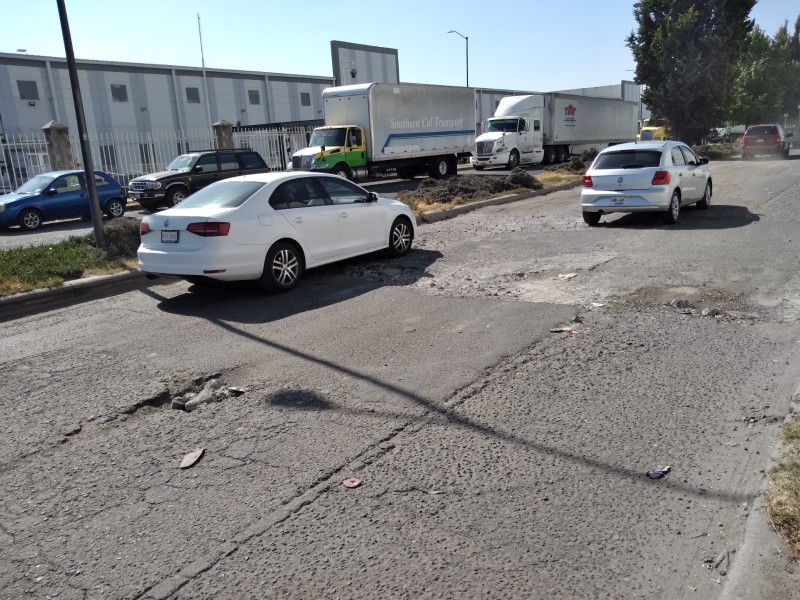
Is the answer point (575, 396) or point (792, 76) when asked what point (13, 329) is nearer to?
point (575, 396)

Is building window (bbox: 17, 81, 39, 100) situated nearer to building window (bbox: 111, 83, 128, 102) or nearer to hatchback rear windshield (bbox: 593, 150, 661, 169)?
building window (bbox: 111, 83, 128, 102)

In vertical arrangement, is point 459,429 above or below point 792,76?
below

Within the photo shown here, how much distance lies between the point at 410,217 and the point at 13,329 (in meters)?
6.01

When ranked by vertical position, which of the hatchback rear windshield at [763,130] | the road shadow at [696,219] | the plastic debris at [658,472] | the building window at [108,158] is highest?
the building window at [108,158]

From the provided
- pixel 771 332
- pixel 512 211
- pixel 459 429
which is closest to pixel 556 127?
pixel 512 211

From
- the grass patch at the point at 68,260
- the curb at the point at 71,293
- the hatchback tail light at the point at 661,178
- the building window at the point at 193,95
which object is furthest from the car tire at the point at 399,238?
the building window at the point at 193,95

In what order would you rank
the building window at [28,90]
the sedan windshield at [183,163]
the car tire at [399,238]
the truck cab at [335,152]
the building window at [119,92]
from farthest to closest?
the building window at [119,92], the building window at [28,90], the truck cab at [335,152], the sedan windshield at [183,163], the car tire at [399,238]

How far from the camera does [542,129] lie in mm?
35750

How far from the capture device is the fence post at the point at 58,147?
2406 cm

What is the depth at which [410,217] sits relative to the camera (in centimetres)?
1104

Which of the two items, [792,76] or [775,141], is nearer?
[775,141]

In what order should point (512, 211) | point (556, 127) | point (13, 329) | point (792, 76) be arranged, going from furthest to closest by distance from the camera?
point (792, 76) → point (556, 127) → point (512, 211) → point (13, 329)

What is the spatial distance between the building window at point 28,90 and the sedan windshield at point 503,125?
93.5 feet

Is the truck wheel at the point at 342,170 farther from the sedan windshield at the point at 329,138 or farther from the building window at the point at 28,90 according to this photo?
the building window at the point at 28,90
